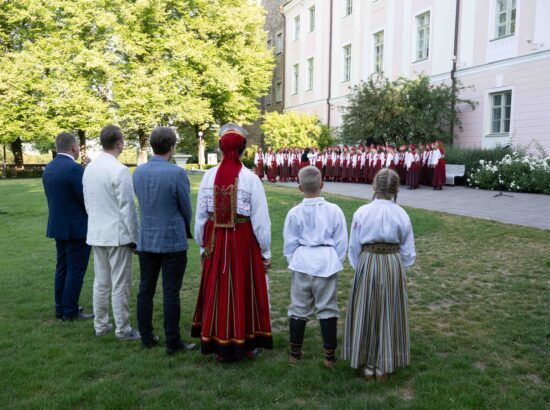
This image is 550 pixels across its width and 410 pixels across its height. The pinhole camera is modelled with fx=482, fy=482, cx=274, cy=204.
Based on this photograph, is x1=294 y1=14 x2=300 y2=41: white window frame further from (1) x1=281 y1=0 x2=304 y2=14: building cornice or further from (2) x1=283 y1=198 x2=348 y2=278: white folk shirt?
(2) x1=283 y1=198 x2=348 y2=278: white folk shirt

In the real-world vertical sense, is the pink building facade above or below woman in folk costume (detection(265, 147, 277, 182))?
above

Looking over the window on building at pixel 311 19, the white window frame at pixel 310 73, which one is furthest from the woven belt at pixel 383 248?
the window on building at pixel 311 19

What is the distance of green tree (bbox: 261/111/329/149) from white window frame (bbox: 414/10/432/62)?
7.37 meters

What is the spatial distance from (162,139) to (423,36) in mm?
21078

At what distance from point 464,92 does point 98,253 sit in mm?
18767

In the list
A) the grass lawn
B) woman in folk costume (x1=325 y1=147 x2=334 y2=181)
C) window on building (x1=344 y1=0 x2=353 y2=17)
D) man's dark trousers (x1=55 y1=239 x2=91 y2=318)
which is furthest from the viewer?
window on building (x1=344 y1=0 x2=353 y2=17)

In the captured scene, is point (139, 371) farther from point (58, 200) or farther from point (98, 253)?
point (58, 200)

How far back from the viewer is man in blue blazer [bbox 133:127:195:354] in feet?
12.6

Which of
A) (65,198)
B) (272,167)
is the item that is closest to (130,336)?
(65,198)

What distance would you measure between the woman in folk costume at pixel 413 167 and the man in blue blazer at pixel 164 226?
47.7ft

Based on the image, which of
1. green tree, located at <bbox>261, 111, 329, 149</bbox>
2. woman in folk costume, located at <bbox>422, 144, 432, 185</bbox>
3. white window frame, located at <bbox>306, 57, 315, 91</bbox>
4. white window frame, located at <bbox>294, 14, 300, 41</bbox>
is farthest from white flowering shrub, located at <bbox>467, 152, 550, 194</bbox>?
white window frame, located at <bbox>294, 14, 300, 41</bbox>

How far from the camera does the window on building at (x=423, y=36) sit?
21784 mm

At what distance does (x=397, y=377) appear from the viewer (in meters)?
3.54

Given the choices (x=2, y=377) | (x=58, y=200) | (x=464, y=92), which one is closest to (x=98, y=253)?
(x=58, y=200)
